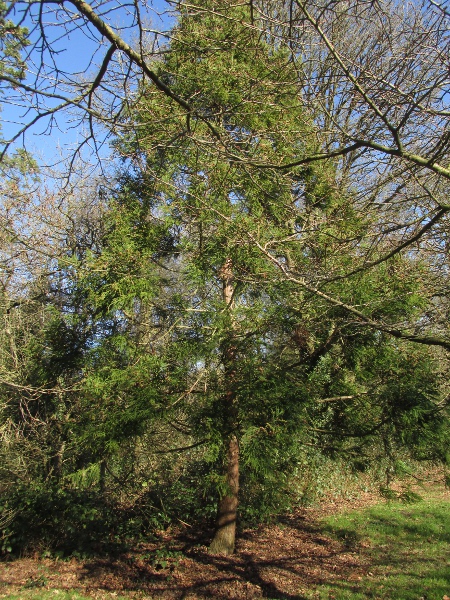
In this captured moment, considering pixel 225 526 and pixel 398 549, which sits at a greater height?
pixel 225 526

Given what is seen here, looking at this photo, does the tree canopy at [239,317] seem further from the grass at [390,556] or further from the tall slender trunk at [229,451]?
the grass at [390,556]

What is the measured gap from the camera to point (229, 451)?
6.67 m

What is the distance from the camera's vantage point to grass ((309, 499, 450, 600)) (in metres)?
6.35

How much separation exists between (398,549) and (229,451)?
3.93m

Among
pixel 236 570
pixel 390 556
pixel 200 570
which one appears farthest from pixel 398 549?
pixel 200 570

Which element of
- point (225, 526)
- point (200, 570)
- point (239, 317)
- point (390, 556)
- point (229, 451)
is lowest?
point (200, 570)

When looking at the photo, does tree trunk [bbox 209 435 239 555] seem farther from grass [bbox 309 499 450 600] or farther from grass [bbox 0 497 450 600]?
grass [bbox 309 499 450 600]

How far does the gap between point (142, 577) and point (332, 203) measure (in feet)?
19.8

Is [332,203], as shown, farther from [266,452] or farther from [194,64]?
[266,452]

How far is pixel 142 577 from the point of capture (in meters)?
7.42

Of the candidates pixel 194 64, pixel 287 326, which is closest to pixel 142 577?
pixel 287 326

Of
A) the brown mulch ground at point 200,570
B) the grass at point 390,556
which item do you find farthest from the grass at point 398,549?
the brown mulch ground at point 200,570

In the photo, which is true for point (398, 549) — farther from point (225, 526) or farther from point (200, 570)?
point (200, 570)

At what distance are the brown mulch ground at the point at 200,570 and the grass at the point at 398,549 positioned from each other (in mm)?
300
